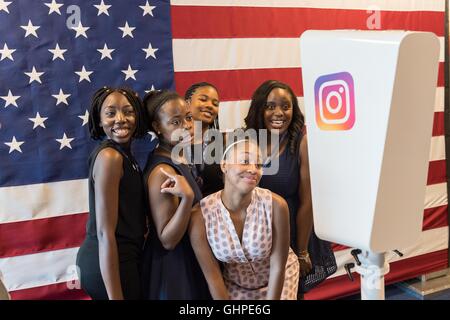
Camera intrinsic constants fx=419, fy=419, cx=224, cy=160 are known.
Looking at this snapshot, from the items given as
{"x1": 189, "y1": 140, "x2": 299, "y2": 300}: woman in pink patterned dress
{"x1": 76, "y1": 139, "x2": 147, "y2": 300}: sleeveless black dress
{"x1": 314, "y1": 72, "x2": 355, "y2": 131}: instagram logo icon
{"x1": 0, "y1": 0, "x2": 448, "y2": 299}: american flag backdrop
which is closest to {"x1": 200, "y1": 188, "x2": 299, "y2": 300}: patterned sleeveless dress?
{"x1": 189, "y1": 140, "x2": 299, "y2": 300}: woman in pink patterned dress

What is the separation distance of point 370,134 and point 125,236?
1.96 feet

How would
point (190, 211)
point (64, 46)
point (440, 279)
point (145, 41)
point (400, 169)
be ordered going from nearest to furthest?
point (400, 169)
point (190, 211)
point (64, 46)
point (145, 41)
point (440, 279)

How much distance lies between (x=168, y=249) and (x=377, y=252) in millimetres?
455

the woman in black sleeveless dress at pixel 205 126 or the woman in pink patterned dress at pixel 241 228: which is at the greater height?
the woman in black sleeveless dress at pixel 205 126

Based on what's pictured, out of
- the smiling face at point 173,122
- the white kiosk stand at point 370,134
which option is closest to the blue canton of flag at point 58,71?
the smiling face at point 173,122

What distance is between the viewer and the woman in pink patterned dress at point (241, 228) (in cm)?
90

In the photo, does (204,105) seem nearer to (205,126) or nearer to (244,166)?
(205,126)

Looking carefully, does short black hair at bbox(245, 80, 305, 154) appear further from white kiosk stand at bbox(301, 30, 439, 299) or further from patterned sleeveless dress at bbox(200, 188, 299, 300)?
white kiosk stand at bbox(301, 30, 439, 299)

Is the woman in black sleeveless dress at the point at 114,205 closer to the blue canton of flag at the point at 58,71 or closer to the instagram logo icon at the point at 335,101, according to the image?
the instagram logo icon at the point at 335,101

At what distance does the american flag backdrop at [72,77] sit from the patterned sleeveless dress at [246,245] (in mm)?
845

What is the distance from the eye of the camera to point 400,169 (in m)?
0.66

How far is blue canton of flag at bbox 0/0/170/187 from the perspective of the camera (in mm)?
1511
